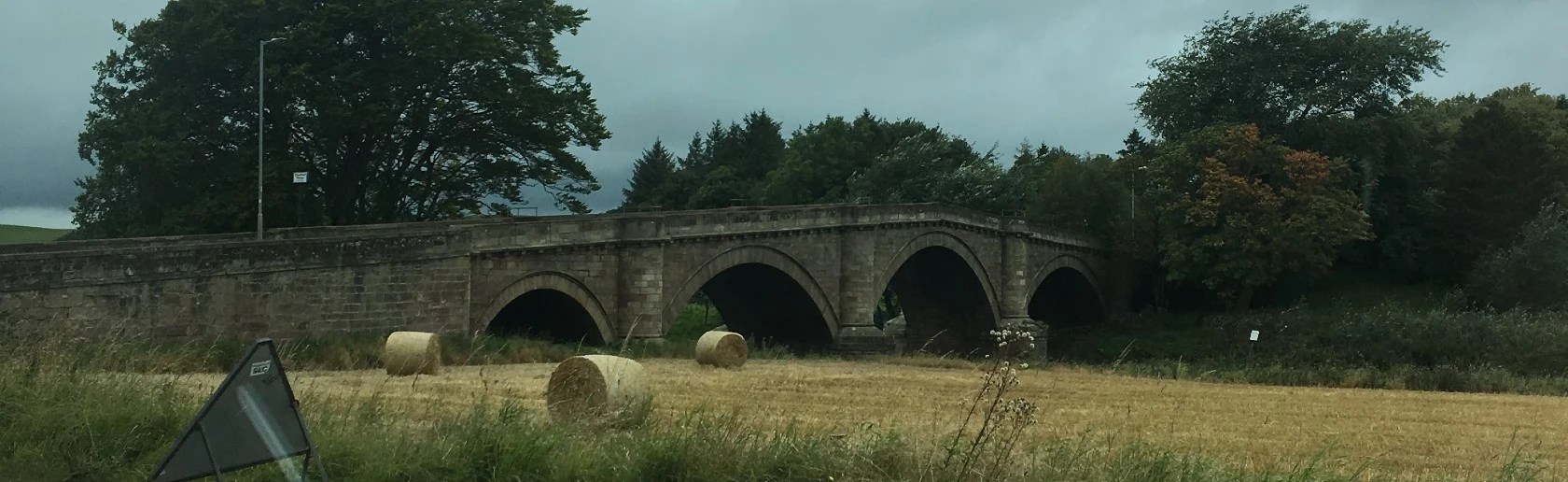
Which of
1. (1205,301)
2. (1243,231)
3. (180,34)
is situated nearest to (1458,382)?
(1243,231)

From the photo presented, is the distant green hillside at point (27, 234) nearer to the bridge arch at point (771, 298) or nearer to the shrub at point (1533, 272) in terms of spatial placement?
the bridge arch at point (771, 298)

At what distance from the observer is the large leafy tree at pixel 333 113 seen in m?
29.2

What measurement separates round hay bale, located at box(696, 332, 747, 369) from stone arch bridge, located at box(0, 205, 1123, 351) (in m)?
2.46

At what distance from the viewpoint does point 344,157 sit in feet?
108

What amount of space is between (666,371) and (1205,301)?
36199 millimetres

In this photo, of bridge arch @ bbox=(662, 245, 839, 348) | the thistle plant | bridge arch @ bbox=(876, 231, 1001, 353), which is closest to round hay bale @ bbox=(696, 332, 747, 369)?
bridge arch @ bbox=(662, 245, 839, 348)

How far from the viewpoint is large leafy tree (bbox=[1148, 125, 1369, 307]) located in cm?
4031

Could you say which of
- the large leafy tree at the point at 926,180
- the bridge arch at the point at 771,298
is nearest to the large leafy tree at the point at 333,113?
the bridge arch at the point at 771,298

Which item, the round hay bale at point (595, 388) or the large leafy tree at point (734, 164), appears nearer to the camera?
the round hay bale at point (595, 388)

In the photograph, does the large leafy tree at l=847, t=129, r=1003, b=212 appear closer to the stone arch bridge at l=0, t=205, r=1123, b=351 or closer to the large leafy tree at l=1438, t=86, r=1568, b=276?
the stone arch bridge at l=0, t=205, r=1123, b=351

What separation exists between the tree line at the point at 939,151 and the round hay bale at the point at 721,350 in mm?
14553

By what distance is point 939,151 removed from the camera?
59.2 metres

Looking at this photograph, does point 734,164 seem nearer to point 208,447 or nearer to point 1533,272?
point 1533,272

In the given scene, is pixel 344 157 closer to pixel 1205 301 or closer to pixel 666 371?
pixel 666 371
